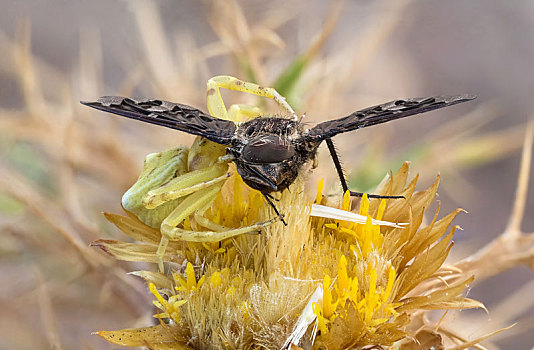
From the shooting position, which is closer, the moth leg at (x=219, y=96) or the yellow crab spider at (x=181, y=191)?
the yellow crab spider at (x=181, y=191)

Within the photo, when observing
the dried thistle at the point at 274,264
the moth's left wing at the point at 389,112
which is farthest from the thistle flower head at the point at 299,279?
the moth's left wing at the point at 389,112

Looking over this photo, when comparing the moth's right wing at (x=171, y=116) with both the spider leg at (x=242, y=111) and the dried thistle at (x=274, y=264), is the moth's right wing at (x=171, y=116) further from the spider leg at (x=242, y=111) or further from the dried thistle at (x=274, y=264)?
the spider leg at (x=242, y=111)

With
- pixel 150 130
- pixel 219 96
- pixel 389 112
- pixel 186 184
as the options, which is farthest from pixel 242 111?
pixel 150 130

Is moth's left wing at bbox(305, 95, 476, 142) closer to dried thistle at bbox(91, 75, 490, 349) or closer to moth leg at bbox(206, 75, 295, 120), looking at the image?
dried thistle at bbox(91, 75, 490, 349)

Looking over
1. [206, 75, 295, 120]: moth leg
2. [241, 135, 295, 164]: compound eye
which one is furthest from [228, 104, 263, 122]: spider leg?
[241, 135, 295, 164]: compound eye

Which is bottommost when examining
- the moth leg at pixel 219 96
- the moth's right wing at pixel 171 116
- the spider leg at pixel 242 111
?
the moth's right wing at pixel 171 116

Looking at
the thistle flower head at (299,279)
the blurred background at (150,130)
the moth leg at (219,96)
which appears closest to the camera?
the thistle flower head at (299,279)

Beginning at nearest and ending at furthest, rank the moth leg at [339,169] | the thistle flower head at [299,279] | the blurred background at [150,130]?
the thistle flower head at [299,279], the moth leg at [339,169], the blurred background at [150,130]
